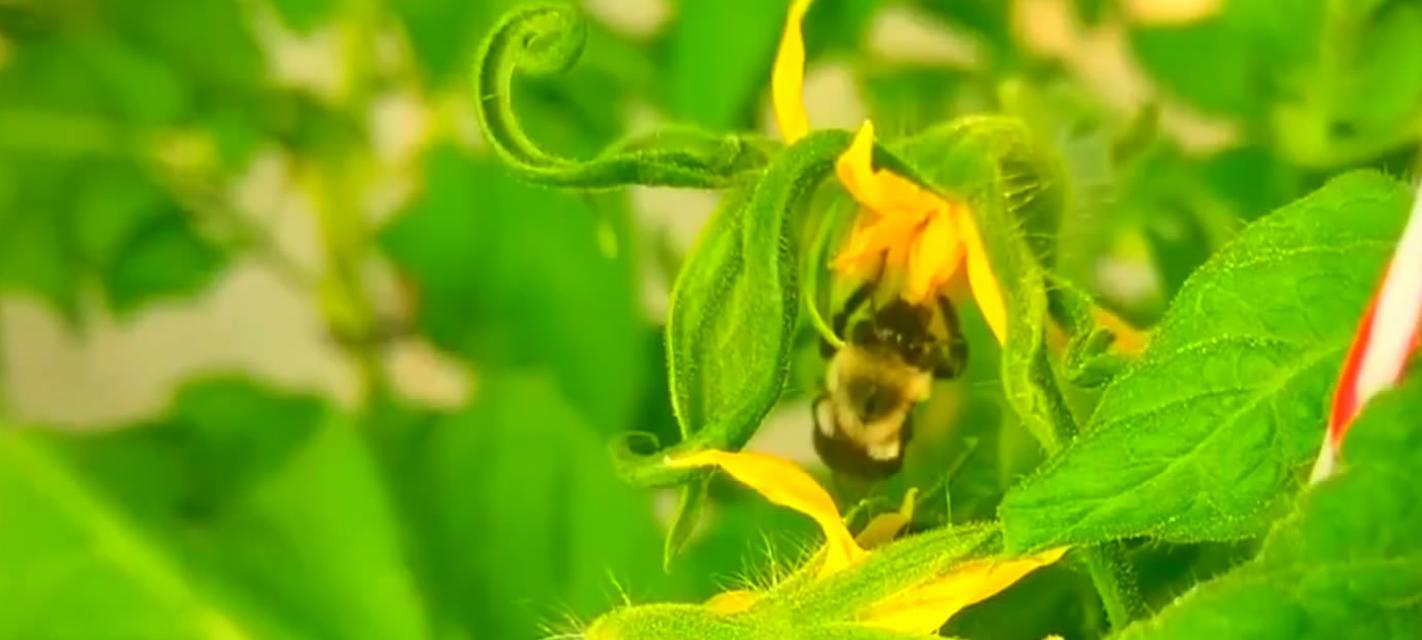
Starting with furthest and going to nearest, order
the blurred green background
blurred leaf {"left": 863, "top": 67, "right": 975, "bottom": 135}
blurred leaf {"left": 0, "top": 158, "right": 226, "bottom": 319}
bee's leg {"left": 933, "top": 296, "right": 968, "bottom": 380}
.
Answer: blurred leaf {"left": 0, "top": 158, "right": 226, "bottom": 319} < blurred leaf {"left": 863, "top": 67, "right": 975, "bottom": 135} < the blurred green background < bee's leg {"left": 933, "top": 296, "right": 968, "bottom": 380}

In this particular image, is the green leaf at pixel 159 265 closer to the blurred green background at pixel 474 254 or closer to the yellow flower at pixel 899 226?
the blurred green background at pixel 474 254

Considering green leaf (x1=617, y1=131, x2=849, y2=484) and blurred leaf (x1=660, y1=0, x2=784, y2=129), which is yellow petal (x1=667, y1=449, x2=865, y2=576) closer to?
green leaf (x1=617, y1=131, x2=849, y2=484)

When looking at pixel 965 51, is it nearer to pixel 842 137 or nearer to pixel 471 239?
pixel 471 239

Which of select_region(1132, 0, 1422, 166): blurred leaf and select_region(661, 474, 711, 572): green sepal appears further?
select_region(1132, 0, 1422, 166): blurred leaf

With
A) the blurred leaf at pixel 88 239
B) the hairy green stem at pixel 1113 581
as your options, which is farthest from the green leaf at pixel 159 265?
the hairy green stem at pixel 1113 581

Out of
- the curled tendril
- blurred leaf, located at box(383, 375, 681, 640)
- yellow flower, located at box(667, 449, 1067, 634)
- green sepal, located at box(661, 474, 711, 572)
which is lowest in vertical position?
yellow flower, located at box(667, 449, 1067, 634)

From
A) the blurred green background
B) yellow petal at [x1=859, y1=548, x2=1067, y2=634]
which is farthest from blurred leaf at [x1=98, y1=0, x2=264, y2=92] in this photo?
yellow petal at [x1=859, y1=548, x2=1067, y2=634]

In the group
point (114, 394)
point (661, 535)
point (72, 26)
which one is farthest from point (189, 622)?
point (114, 394)
